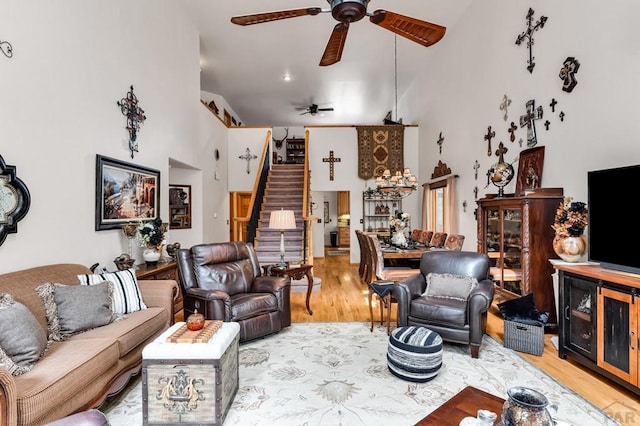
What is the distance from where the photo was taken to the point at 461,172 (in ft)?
20.4

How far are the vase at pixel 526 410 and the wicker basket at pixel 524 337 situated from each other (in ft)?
7.14

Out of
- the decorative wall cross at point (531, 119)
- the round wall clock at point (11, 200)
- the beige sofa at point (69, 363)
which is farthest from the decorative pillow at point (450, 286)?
the round wall clock at point (11, 200)

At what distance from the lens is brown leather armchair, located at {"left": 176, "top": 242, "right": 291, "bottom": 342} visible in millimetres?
3336

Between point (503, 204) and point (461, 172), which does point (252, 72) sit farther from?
point (503, 204)

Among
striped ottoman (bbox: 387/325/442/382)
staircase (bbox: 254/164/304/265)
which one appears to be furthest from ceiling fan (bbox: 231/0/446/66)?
staircase (bbox: 254/164/304/265)

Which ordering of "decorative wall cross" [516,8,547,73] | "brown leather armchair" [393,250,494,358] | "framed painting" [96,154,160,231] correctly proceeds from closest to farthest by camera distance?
"brown leather armchair" [393,250,494,358] → "framed painting" [96,154,160,231] → "decorative wall cross" [516,8,547,73]

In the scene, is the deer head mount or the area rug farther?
the deer head mount

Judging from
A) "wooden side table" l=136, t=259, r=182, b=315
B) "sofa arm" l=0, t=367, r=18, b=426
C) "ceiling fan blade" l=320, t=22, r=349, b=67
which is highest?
"ceiling fan blade" l=320, t=22, r=349, b=67

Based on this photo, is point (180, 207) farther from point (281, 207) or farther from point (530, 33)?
point (530, 33)

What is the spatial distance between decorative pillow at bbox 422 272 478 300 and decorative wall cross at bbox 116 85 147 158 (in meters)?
3.81

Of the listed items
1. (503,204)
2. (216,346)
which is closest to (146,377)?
(216,346)

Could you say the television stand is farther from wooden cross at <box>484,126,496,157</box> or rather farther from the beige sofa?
the beige sofa

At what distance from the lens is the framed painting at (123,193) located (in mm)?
3455

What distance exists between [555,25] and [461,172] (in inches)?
111
